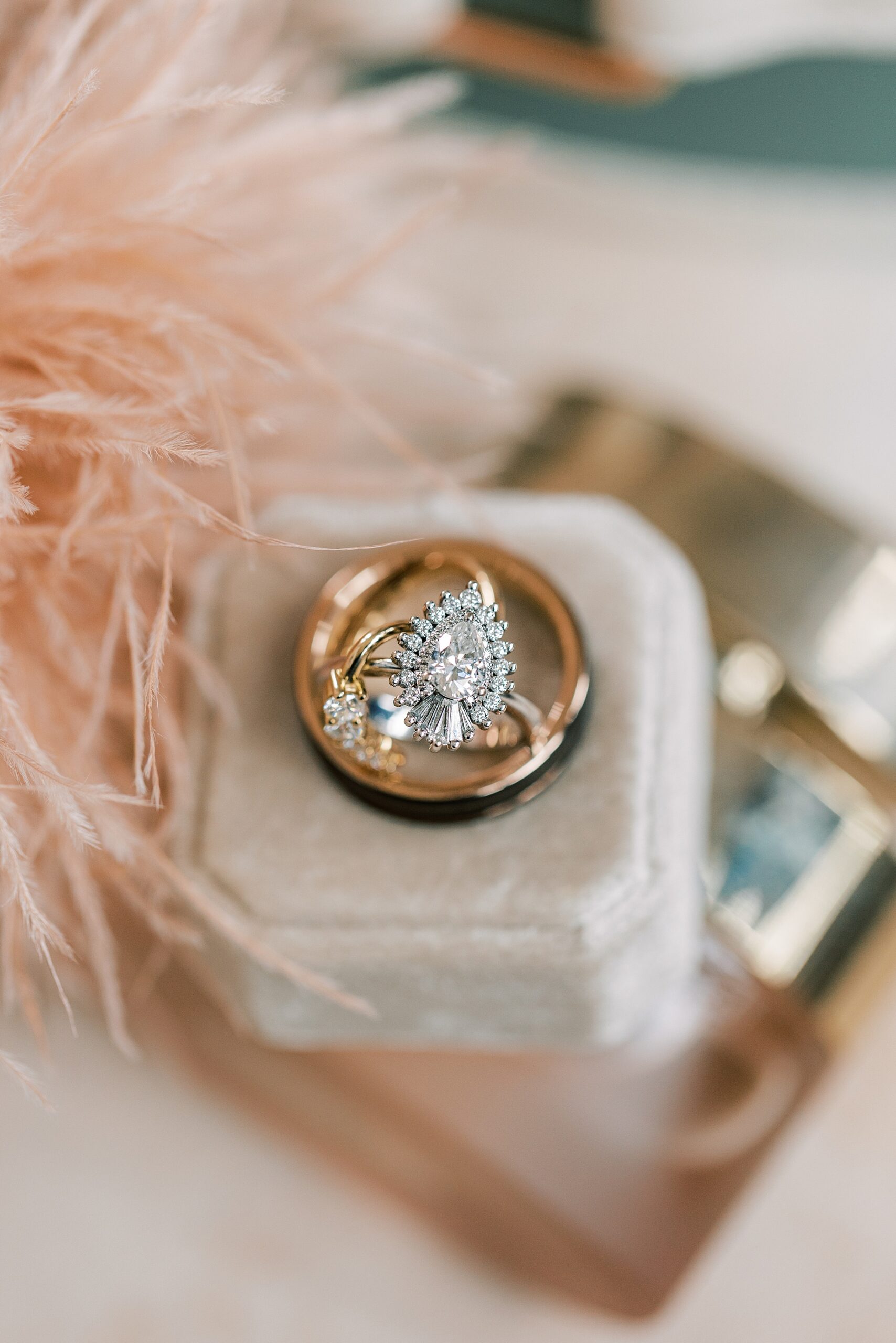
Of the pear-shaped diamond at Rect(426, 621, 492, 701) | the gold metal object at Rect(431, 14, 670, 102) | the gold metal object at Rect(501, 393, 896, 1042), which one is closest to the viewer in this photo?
the pear-shaped diamond at Rect(426, 621, 492, 701)

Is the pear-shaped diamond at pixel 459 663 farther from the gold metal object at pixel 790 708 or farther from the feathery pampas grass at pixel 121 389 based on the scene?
the gold metal object at pixel 790 708

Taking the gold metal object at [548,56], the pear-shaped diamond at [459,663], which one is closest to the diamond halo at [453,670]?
the pear-shaped diamond at [459,663]

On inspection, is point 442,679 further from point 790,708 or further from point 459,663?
point 790,708

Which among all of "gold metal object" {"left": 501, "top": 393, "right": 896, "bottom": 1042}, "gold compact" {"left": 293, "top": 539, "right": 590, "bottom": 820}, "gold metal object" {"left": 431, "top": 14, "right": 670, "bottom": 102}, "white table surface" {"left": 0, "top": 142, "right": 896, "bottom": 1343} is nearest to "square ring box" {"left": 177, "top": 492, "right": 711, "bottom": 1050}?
"gold compact" {"left": 293, "top": 539, "right": 590, "bottom": 820}

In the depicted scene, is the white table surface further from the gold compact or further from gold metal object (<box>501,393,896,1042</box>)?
the gold compact

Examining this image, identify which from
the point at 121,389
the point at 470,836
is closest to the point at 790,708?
the point at 470,836

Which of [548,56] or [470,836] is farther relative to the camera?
[548,56]
